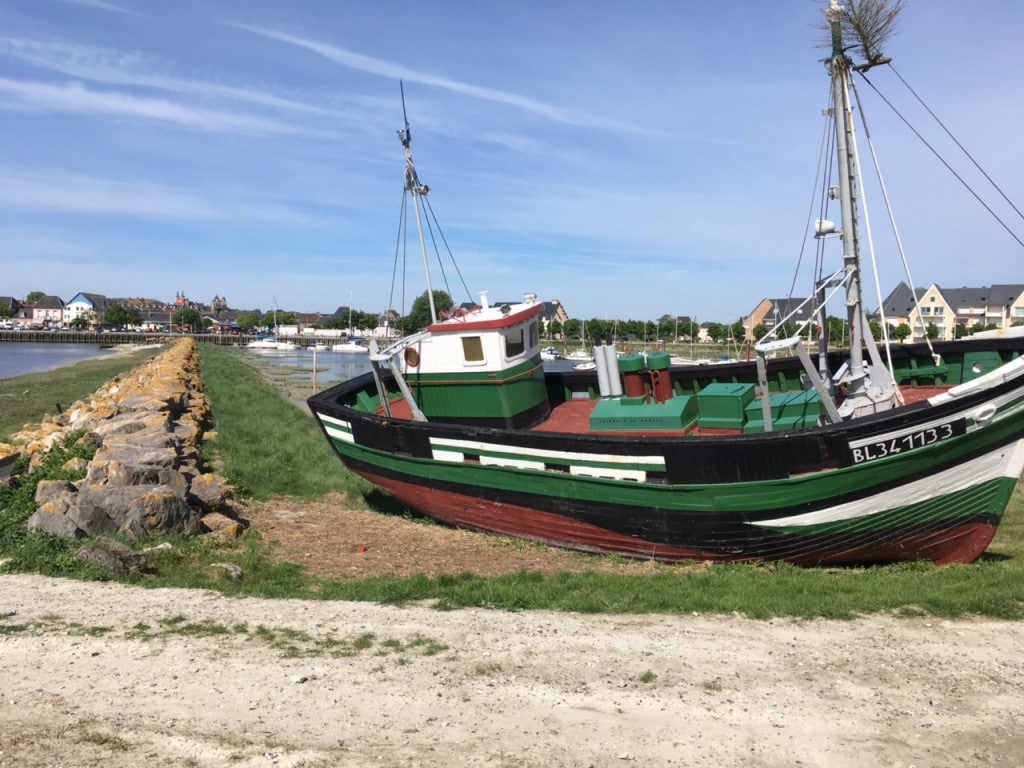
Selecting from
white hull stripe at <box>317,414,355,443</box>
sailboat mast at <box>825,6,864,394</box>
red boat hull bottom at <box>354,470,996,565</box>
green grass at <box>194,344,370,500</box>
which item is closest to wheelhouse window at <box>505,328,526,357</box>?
red boat hull bottom at <box>354,470,996,565</box>

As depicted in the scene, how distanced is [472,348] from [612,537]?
15.8 ft

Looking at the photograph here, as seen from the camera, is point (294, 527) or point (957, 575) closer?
point (957, 575)

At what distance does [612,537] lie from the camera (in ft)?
39.4

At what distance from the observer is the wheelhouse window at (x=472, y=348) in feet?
48.3

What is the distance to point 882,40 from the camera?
11672 millimetres

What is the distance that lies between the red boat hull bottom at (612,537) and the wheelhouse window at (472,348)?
269 centimetres

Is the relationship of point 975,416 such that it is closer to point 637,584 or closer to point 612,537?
point 637,584

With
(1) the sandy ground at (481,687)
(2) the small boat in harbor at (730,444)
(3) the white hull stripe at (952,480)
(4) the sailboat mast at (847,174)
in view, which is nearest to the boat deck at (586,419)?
(2) the small boat in harbor at (730,444)

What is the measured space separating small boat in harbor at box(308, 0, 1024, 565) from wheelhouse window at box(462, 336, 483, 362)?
2 centimetres

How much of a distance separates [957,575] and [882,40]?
7.95 metres

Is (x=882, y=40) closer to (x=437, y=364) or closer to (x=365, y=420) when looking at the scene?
(x=437, y=364)

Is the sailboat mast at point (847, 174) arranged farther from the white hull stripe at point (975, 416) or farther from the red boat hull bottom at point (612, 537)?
the red boat hull bottom at point (612, 537)

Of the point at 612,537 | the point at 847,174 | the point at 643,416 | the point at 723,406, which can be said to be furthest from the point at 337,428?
the point at 847,174

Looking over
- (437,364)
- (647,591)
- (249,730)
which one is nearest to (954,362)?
(647,591)
